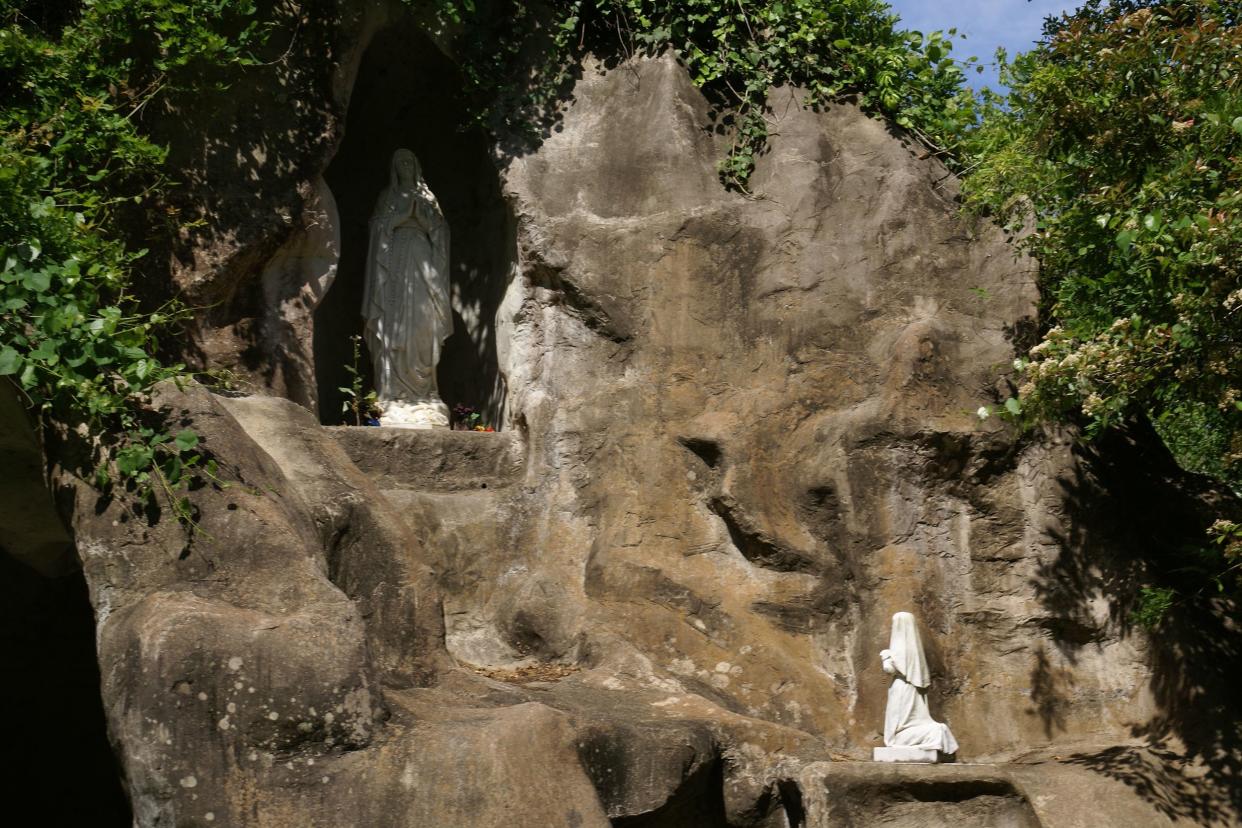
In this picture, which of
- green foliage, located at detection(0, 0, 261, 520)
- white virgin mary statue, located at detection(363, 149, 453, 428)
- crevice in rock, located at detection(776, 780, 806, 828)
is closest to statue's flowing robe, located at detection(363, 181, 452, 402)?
white virgin mary statue, located at detection(363, 149, 453, 428)

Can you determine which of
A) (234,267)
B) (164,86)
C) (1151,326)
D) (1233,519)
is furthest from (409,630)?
→ (1233,519)

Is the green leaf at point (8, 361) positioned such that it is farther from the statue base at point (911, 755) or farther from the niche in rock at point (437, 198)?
the statue base at point (911, 755)

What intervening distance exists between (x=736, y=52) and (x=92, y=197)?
16.6ft

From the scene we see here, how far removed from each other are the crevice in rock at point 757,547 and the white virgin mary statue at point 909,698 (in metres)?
0.88

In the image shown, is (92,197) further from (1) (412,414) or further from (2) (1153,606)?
(2) (1153,606)

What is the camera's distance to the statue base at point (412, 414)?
1078 centimetres

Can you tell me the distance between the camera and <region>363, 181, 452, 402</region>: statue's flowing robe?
36.1ft

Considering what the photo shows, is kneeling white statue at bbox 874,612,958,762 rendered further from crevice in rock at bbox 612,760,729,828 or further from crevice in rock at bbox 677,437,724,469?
crevice in rock at bbox 677,437,724,469

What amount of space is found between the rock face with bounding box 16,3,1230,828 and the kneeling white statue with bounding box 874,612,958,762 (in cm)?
46

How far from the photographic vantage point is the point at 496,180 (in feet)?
36.9

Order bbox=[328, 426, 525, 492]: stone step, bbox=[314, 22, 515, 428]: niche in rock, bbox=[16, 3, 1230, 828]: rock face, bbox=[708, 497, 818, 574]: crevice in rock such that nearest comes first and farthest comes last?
bbox=[16, 3, 1230, 828]: rock face < bbox=[708, 497, 818, 574]: crevice in rock < bbox=[328, 426, 525, 492]: stone step < bbox=[314, 22, 515, 428]: niche in rock

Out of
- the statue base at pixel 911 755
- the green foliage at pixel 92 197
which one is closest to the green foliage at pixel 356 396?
the green foliage at pixel 92 197

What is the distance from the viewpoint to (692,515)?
10.1m

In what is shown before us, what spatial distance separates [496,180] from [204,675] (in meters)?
5.82
